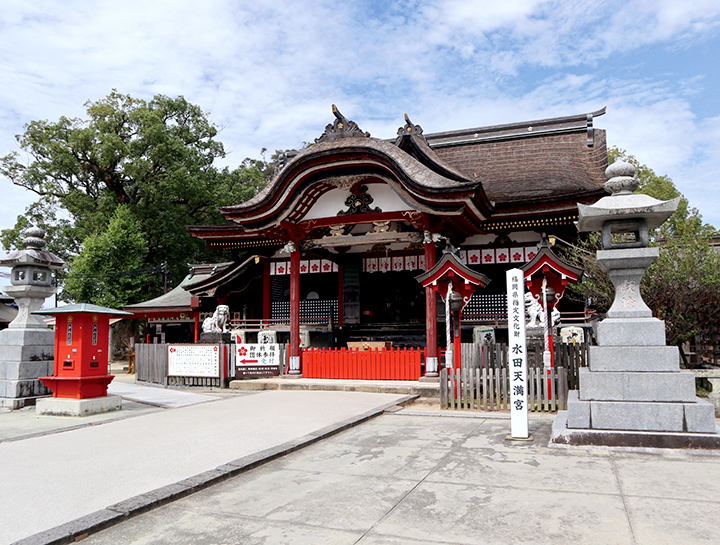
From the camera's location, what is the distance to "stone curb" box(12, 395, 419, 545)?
12.9ft

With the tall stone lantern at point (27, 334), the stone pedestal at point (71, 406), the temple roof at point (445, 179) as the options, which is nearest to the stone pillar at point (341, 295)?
the temple roof at point (445, 179)

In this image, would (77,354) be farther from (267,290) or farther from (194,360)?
(267,290)

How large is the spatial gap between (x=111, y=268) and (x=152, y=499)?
25450 millimetres

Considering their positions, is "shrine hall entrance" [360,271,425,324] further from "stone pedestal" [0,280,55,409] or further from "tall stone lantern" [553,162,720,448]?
"tall stone lantern" [553,162,720,448]

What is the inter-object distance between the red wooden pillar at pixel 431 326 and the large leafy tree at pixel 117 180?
68.3 ft

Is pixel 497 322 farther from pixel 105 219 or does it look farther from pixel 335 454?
pixel 105 219

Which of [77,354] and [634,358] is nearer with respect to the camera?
[634,358]

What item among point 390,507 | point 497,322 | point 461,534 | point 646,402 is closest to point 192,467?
point 390,507

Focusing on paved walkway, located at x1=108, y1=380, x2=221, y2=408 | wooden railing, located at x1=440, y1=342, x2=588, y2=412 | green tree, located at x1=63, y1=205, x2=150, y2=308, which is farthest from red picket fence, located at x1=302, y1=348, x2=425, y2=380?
green tree, located at x1=63, y1=205, x2=150, y2=308

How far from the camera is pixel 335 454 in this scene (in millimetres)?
6562

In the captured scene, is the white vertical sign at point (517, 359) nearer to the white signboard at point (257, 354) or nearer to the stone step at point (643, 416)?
the stone step at point (643, 416)

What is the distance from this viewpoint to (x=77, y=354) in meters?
10.1

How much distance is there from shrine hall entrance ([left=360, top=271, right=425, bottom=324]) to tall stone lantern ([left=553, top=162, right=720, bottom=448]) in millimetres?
10724

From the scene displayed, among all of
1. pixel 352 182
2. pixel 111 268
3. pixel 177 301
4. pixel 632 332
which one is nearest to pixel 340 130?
pixel 352 182
